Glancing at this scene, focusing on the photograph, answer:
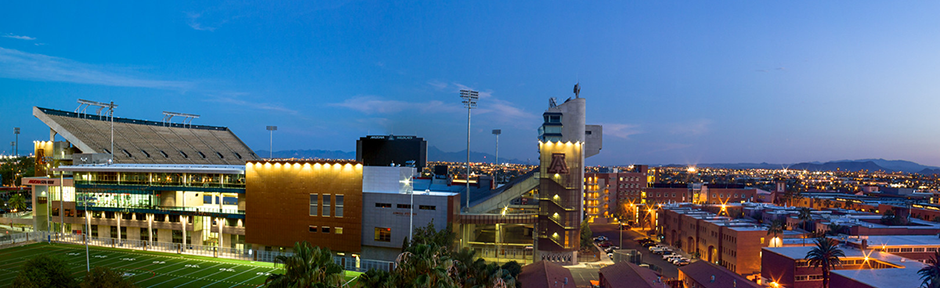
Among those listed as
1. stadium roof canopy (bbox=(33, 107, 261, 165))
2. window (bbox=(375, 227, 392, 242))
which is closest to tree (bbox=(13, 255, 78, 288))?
window (bbox=(375, 227, 392, 242))

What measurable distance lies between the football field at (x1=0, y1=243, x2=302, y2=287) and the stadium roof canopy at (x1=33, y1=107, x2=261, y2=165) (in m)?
19.5

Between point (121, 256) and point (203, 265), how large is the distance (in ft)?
39.8

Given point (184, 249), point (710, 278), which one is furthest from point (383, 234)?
point (710, 278)

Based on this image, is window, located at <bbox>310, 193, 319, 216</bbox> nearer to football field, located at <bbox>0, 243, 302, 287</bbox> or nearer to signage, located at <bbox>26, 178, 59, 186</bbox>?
football field, located at <bbox>0, 243, 302, 287</bbox>

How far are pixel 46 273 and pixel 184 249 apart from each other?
28934mm

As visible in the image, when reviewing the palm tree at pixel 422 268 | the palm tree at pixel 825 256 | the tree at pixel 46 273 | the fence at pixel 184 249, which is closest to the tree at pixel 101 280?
the tree at pixel 46 273

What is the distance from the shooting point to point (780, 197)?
141m

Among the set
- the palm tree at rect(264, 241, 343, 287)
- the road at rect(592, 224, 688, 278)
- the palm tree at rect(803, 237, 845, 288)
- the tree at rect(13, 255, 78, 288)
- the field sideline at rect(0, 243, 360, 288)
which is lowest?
the road at rect(592, 224, 688, 278)

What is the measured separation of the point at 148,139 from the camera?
9181cm

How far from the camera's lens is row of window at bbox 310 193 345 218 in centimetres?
5612

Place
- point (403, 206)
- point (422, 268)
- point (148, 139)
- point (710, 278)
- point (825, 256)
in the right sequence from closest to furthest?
point (422, 268) → point (710, 278) → point (403, 206) → point (825, 256) → point (148, 139)

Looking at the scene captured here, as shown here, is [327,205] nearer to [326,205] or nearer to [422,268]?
[326,205]

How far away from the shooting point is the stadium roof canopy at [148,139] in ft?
258

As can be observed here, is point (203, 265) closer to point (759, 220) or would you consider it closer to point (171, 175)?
point (171, 175)
